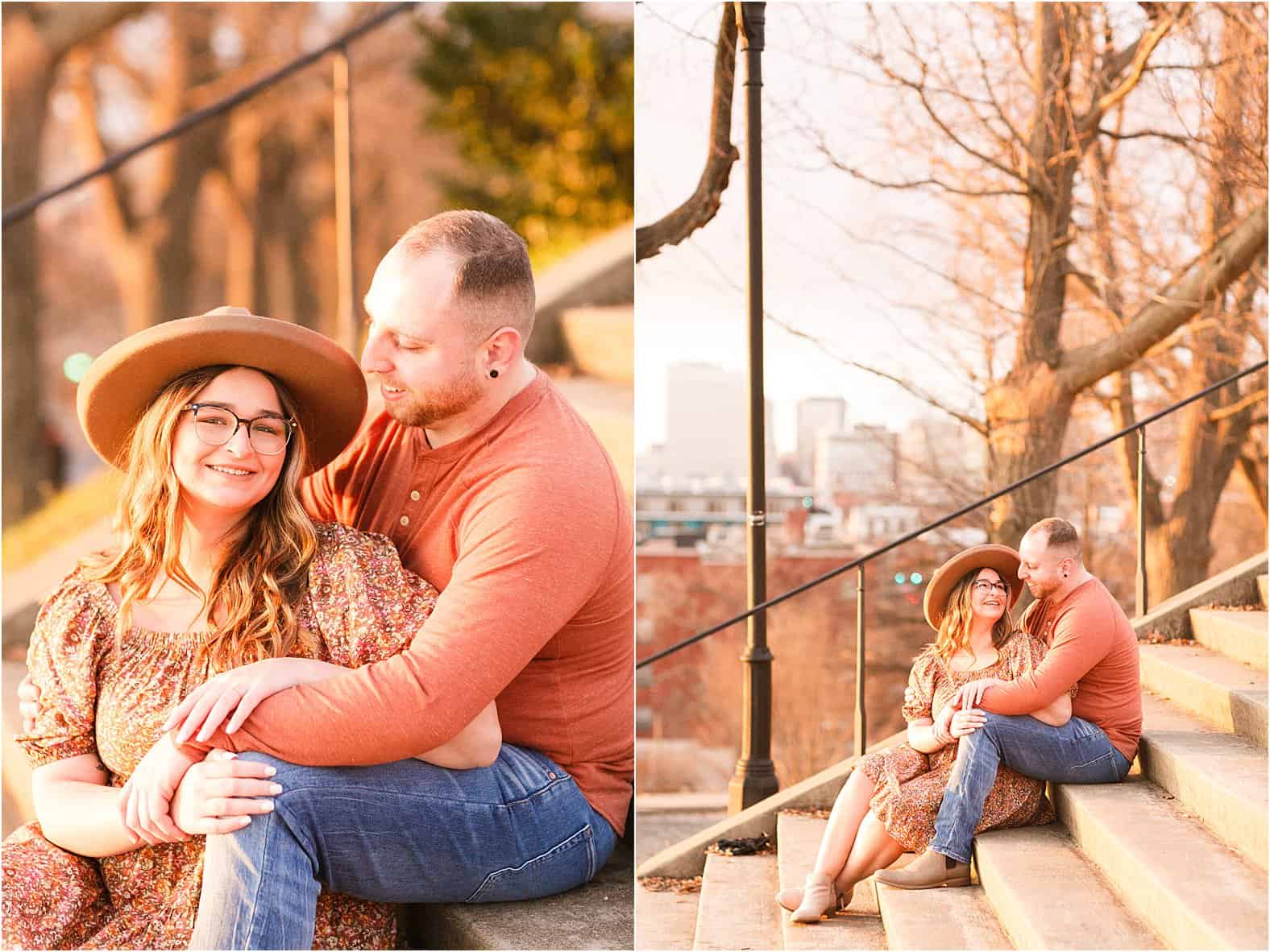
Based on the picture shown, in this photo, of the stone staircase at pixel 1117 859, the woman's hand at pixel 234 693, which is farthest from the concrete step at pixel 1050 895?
the woman's hand at pixel 234 693

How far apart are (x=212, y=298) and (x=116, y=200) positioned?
7.93m

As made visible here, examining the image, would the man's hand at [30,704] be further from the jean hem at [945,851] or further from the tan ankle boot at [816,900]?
the jean hem at [945,851]

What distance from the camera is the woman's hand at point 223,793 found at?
1885 mm

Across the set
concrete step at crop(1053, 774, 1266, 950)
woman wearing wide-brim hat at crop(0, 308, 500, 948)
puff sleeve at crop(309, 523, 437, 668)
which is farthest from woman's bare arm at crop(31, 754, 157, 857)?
concrete step at crop(1053, 774, 1266, 950)

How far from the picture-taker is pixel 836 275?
4457 mm

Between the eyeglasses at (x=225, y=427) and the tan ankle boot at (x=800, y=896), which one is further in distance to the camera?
the tan ankle boot at (x=800, y=896)

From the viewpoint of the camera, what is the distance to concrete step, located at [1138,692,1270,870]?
7.63ft

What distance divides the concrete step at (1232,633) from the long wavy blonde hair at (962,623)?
927mm

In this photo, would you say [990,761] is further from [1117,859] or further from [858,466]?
[858,466]

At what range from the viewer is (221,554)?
2.19m

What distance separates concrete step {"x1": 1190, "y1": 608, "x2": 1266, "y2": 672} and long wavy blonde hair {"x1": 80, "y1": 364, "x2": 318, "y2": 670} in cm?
227

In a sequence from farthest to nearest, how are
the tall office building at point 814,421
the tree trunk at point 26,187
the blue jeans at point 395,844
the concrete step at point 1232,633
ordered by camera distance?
the tree trunk at point 26,187 → the tall office building at point 814,421 → the concrete step at point 1232,633 → the blue jeans at point 395,844

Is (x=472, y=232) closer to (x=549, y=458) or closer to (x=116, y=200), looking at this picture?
(x=549, y=458)

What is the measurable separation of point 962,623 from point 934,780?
33 centimetres
